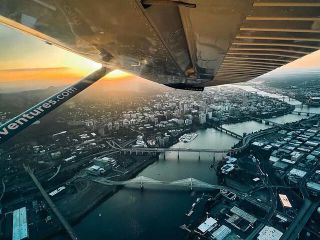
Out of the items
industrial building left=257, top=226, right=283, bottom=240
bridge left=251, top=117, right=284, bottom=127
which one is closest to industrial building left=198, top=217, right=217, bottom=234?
industrial building left=257, top=226, right=283, bottom=240

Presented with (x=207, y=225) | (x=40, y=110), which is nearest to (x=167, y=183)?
(x=207, y=225)

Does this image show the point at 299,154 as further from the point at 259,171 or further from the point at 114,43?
the point at 114,43

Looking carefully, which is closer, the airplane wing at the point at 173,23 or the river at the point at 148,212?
the airplane wing at the point at 173,23

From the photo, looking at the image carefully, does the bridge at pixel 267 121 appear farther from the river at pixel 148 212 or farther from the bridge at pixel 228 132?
the river at pixel 148 212

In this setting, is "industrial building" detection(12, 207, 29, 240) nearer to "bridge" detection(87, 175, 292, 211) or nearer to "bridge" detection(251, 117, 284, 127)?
"bridge" detection(87, 175, 292, 211)

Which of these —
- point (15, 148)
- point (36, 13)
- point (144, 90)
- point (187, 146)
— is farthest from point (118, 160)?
point (144, 90)

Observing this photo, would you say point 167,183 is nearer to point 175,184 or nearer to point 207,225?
Result: point 175,184

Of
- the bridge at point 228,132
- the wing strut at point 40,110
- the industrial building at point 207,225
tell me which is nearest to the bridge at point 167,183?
the industrial building at point 207,225

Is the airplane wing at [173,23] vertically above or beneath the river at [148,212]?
above

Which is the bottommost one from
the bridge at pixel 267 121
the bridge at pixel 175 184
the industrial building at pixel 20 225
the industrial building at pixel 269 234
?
the industrial building at pixel 20 225
